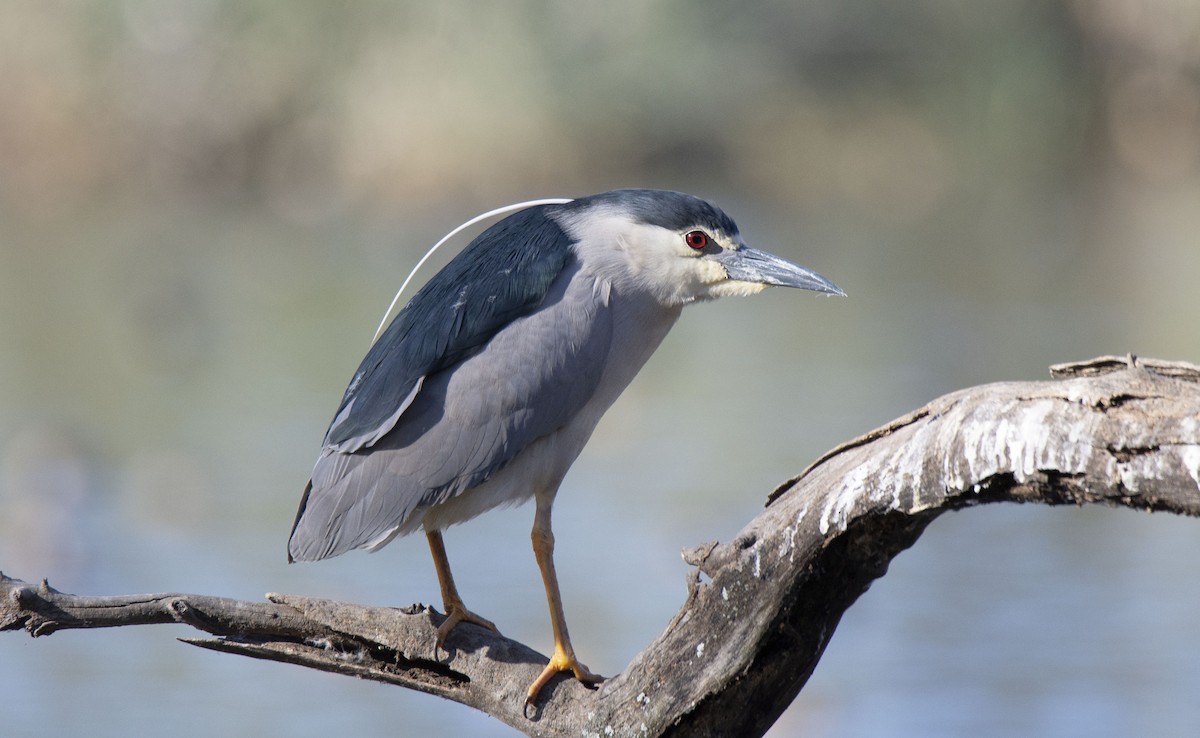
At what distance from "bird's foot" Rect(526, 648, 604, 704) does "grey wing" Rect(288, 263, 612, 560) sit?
436 millimetres

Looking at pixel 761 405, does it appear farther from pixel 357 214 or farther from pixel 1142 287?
pixel 357 214

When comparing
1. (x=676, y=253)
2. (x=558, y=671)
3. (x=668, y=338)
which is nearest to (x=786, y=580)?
(x=558, y=671)

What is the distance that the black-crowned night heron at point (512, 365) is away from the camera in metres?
3.44

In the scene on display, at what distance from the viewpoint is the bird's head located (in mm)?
3586

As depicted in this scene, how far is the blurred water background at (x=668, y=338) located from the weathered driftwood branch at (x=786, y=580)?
9.53 ft

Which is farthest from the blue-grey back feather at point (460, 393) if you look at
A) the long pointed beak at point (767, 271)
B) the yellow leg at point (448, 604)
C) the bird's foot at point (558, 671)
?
the bird's foot at point (558, 671)

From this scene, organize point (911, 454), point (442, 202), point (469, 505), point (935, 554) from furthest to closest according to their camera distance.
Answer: point (442, 202), point (935, 554), point (469, 505), point (911, 454)

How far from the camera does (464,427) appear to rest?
3.45 m

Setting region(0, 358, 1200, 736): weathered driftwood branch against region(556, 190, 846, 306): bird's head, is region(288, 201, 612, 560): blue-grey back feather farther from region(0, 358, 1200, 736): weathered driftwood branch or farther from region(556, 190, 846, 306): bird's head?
region(0, 358, 1200, 736): weathered driftwood branch

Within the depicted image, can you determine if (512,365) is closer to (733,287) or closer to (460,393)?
(460,393)

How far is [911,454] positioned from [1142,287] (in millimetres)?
10641

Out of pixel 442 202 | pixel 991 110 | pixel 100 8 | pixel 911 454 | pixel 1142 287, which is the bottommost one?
pixel 911 454

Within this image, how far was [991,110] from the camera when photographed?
61.0 ft

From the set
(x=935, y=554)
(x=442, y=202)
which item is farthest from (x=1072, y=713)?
(x=442, y=202)
